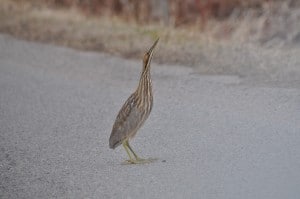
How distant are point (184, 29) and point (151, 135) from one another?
214 inches

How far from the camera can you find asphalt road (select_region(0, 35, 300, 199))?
24.4 feet

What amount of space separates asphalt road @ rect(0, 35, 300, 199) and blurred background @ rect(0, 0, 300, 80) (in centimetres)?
52

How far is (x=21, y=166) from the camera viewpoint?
8.44 m

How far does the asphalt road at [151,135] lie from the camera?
7438mm

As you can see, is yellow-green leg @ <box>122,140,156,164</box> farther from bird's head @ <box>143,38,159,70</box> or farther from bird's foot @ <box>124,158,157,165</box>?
bird's head @ <box>143,38,159,70</box>

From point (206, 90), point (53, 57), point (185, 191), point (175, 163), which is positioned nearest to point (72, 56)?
point (53, 57)

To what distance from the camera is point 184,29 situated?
47.1 ft

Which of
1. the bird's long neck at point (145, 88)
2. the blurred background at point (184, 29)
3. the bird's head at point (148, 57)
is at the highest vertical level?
the blurred background at point (184, 29)

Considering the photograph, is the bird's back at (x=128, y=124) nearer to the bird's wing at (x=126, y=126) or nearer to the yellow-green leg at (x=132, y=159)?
the bird's wing at (x=126, y=126)

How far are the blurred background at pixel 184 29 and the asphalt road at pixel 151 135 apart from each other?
525mm

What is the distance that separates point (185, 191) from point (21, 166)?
2061mm

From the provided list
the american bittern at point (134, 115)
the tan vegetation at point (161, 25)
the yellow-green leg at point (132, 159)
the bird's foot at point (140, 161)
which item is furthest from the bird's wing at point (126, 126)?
the tan vegetation at point (161, 25)

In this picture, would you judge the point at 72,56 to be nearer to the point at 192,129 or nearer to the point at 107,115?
the point at 107,115

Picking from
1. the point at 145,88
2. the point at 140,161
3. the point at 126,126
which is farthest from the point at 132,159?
the point at 145,88
